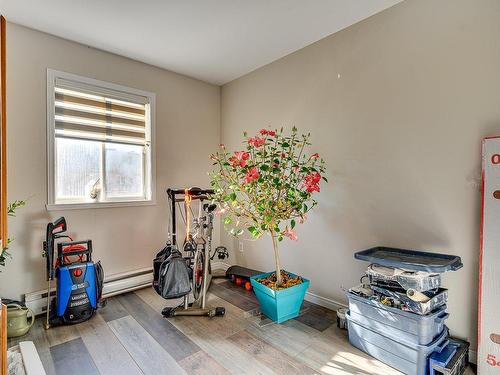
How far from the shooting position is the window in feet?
8.61

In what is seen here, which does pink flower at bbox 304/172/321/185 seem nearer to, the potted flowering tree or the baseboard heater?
the potted flowering tree

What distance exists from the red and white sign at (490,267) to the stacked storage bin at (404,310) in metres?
0.17

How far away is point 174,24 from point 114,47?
814 mm

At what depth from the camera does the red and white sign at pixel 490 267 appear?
1642 millimetres

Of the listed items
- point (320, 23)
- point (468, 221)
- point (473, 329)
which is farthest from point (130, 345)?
point (320, 23)

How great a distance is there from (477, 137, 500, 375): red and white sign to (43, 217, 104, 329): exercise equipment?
292cm

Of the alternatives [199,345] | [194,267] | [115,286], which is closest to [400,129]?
[194,267]

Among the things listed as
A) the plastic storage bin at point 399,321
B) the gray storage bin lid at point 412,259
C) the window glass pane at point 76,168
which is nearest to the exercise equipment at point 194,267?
the window glass pane at point 76,168

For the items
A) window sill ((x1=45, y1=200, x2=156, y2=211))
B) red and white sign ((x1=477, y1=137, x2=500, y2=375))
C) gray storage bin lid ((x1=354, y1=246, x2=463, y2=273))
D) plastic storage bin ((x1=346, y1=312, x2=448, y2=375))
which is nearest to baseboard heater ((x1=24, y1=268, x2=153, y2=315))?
window sill ((x1=45, y1=200, x2=156, y2=211))

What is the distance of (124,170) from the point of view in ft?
10.2

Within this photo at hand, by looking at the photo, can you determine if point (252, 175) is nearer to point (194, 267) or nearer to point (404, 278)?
point (194, 267)

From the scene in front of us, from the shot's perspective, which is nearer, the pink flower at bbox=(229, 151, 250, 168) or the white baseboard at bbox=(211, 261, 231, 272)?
the pink flower at bbox=(229, 151, 250, 168)

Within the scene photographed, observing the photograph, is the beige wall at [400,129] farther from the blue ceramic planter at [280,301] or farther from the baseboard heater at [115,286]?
the baseboard heater at [115,286]

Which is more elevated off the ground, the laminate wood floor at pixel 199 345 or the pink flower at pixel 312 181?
the pink flower at pixel 312 181
